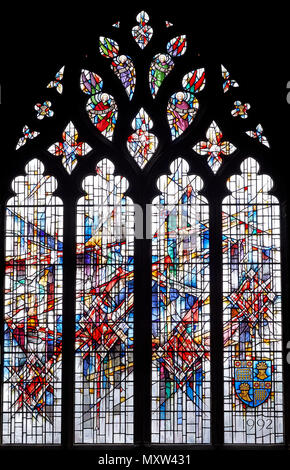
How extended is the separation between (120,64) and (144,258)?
7.11ft

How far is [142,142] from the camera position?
776 centimetres

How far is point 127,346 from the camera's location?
24.4ft

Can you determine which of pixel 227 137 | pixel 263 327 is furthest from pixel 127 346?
pixel 227 137

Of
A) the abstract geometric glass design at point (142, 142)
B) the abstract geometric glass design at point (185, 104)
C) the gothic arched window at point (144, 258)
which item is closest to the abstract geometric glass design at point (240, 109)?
the gothic arched window at point (144, 258)

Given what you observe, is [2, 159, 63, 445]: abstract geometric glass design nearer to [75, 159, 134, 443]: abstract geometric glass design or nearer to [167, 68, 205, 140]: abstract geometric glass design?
[75, 159, 134, 443]: abstract geometric glass design

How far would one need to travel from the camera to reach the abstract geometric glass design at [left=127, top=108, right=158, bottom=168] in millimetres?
7727

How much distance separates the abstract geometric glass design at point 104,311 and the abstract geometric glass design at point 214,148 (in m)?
0.91

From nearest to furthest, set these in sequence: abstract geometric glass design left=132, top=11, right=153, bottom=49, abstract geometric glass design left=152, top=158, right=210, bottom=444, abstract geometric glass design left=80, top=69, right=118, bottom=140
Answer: abstract geometric glass design left=152, top=158, right=210, bottom=444
abstract geometric glass design left=80, top=69, right=118, bottom=140
abstract geometric glass design left=132, top=11, right=153, bottom=49

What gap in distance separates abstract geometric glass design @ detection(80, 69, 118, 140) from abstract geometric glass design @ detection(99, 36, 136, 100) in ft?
0.68

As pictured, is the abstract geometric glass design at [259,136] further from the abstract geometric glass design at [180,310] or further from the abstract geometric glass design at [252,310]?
the abstract geometric glass design at [180,310]

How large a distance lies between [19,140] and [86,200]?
975mm

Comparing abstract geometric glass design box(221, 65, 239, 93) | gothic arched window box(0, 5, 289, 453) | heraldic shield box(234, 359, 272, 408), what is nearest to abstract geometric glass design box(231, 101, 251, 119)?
gothic arched window box(0, 5, 289, 453)

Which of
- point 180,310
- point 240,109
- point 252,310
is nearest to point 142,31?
point 240,109
